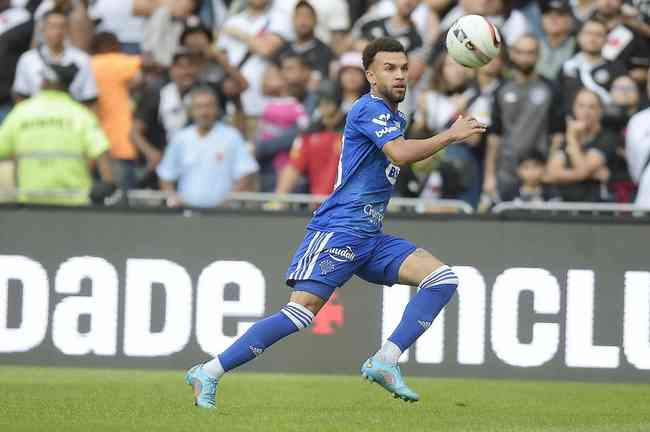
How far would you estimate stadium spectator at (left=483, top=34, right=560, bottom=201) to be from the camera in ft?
47.8

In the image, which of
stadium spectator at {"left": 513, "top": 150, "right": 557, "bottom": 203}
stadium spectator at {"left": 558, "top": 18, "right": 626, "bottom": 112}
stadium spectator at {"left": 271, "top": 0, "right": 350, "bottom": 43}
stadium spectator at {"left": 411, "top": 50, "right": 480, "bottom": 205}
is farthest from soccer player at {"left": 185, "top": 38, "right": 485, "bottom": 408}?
stadium spectator at {"left": 271, "top": 0, "right": 350, "bottom": 43}

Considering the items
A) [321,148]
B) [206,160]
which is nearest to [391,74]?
[321,148]

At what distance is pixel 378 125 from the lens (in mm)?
8898

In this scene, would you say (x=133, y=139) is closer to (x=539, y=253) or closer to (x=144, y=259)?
(x=144, y=259)

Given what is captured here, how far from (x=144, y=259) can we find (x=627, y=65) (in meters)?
5.96

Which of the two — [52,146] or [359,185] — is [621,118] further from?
[359,185]

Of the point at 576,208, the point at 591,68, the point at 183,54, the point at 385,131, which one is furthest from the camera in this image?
the point at 183,54

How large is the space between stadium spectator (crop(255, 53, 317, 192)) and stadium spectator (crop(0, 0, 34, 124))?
296 cm

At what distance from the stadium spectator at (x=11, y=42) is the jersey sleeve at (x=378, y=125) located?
7.70 metres

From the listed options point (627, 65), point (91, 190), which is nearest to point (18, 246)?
point (91, 190)

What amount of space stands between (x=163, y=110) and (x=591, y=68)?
4.88 m

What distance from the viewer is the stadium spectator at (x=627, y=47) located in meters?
15.3

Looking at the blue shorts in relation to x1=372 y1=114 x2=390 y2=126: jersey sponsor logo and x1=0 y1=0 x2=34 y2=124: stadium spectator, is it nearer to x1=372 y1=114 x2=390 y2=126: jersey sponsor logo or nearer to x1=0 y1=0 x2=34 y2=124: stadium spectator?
x1=372 y1=114 x2=390 y2=126: jersey sponsor logo

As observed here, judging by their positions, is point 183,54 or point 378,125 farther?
point 183,54
